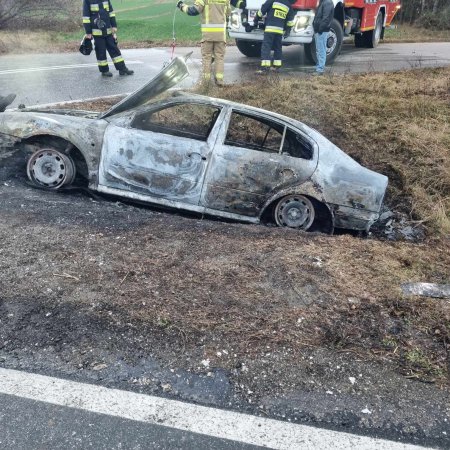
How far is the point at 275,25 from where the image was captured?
9.12 m

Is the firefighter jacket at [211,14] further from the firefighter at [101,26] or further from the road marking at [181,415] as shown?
the road marking at [181,415]

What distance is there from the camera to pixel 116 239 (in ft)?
13.5

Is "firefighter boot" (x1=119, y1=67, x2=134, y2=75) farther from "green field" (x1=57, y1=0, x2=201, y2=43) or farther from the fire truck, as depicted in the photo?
"green field" (x1=57, y1=0, x2=201, y2=43)

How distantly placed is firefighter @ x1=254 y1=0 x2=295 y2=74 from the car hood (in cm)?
430

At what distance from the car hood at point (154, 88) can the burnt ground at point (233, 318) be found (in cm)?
138

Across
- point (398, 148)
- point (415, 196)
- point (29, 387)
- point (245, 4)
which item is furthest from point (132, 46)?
point (29, 387)

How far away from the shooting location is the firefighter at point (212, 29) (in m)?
8.23

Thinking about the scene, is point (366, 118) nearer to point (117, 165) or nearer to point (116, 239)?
point (117, 165)

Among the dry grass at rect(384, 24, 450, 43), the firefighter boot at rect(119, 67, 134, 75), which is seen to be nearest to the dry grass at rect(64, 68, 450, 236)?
the firefighter boot at rect(119, 67, 134, 75)

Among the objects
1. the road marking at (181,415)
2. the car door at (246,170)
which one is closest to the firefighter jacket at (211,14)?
the car door at (246,170)

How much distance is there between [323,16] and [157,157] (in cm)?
625

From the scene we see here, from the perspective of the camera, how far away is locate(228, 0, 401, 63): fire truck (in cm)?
986

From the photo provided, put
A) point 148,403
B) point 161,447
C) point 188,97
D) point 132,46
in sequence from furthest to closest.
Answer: point 132,46
point 188,97
point 148,403
point 161,447

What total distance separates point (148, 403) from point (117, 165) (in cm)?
310
